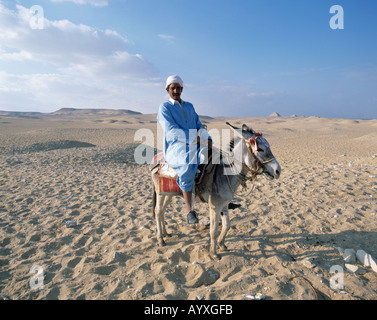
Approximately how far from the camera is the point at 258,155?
321 centimetres

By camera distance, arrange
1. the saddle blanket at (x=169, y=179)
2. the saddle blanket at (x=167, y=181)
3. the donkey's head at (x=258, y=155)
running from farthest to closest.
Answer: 1. the saddle blanket at (x=167, y=181)
2. the saddle blanket at (x=169, y=179)
3. the donkey's head at (x=258, y=155)

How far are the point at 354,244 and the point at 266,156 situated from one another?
276 centimetres

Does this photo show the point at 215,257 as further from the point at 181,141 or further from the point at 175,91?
the point at 175,91

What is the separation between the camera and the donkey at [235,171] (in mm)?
3201

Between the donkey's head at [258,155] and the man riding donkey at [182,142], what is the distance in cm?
71

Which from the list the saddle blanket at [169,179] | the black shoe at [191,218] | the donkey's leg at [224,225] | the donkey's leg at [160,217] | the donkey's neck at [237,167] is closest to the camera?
the donkey's neck at [237,167]

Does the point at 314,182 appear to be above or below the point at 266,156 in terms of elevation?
below

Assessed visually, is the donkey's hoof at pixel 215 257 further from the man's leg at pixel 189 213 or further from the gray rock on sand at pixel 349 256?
the gray rock on sand at pixel 349 256

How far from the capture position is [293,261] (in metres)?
3.79

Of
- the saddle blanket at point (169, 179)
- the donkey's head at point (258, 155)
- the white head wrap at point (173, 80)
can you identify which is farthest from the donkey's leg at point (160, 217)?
the white head wrap at point (173, 80)

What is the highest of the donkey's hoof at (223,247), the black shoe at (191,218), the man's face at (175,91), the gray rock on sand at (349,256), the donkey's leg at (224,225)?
the man's face at (175,91)

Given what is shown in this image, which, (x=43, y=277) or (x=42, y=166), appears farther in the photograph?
(x=42, y=166)

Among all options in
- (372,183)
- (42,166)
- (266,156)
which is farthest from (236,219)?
(42,166)
